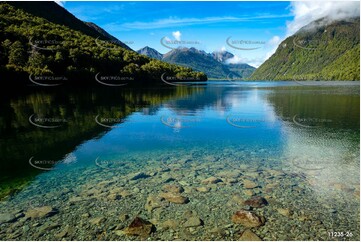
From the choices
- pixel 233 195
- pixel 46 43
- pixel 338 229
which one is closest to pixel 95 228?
pixel 233 195

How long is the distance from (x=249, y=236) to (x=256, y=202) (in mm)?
2797

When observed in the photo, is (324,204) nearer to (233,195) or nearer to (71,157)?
(233,195)

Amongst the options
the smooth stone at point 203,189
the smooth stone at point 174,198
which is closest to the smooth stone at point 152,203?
the smooth stone at point 174,198

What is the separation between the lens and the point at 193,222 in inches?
461

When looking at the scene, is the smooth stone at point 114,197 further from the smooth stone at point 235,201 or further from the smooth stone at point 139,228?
the smooth stone at point 235,201

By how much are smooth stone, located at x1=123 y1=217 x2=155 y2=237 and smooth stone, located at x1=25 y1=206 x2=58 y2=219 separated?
3.73 metres

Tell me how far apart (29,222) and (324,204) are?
12841mm

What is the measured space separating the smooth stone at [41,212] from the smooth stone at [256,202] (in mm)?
8712

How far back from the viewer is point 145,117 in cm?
3978

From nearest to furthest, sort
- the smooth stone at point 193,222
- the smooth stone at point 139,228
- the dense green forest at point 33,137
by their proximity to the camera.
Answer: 1. the smooth stone at point 139,228
2. the smooth stone at point 193,222
3. the dense green forest at point 33,137

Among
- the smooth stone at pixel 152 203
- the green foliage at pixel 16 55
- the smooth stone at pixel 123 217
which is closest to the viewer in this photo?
the smooth stone at pixel 123 217

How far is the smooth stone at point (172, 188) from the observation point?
1481cm

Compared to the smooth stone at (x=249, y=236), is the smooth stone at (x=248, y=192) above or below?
above

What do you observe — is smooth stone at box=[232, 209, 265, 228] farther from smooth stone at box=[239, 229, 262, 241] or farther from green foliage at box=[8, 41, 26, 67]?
green foliage at box=[8, 41, 26, 67]
